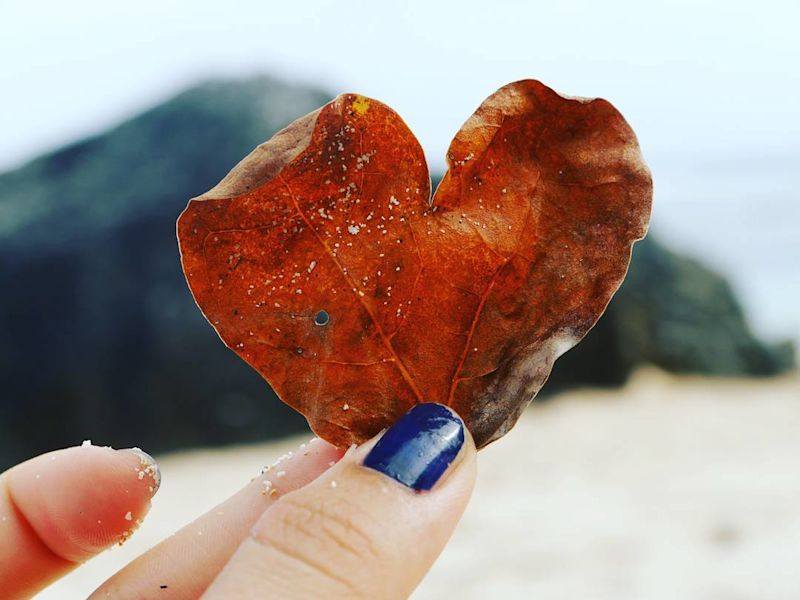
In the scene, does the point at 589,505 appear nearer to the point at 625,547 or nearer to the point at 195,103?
the point at 625,547

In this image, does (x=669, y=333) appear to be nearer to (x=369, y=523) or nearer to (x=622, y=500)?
(x=622, y=500)

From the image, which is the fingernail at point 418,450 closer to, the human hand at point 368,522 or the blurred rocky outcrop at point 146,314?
the human hand at point 368,522

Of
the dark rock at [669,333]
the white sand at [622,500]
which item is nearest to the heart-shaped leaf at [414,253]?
the white sand at [622,500]

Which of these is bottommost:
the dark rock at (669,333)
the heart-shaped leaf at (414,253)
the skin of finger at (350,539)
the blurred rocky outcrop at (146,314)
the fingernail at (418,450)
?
the dark rock at (669,333)

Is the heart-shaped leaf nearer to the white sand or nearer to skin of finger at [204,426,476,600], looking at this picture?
skin of finger at [204,426,476,600]

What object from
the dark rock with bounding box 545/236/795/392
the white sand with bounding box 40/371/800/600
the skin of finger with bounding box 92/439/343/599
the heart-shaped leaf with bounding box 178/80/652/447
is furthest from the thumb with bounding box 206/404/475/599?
the dark rock with bounding box 545/236/795/392

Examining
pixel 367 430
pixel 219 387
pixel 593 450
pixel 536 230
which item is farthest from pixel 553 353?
pixel 219 387
